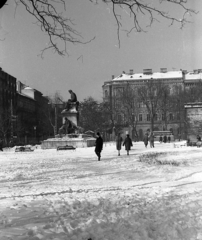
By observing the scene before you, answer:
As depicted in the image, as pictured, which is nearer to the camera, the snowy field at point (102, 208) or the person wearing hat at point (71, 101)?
the snowy field at point (102, 208)

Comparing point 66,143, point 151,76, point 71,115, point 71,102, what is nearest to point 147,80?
point 151,76

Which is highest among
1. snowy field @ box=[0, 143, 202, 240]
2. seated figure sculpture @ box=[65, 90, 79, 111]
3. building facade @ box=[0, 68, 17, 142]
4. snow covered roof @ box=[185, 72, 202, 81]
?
snow covered roof @ box=[185, 72, 202, 81]

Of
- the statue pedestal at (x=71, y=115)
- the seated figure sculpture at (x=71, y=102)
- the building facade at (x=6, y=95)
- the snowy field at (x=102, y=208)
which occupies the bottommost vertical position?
the snowy field at (x=102, y=208)

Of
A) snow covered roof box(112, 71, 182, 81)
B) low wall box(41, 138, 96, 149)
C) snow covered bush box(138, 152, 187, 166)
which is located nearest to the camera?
snow covered bush box(138, 152, 187, 166)

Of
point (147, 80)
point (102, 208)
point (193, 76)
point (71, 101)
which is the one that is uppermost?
point (193, 76)

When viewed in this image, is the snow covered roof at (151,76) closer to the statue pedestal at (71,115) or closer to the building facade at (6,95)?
the building facade at (6,95)

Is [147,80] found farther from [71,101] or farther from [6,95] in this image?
[71,101]

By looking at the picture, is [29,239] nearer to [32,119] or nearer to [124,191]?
[124,191]

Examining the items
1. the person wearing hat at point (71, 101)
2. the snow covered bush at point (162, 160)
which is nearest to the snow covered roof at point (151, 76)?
the person wearing hat at point (71, 101)

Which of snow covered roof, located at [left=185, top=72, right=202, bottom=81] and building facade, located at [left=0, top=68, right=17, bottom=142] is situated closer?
building facade, located at [left=0, top=68, right=17, bottom=142]

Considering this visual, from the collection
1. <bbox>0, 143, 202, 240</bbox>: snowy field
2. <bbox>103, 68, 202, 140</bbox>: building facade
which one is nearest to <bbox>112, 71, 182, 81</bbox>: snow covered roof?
<bbox>103, 68, 202, 140</bbox>: building facade

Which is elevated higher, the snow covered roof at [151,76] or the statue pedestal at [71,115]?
the snow covered roof at [151,76]

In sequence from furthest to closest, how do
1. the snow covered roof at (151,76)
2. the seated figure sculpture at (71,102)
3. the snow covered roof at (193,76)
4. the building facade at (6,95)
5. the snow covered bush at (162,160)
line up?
the snow covered roof at (151,76), the snow covered roof at (193,76), the building facade at (6,95), the seated figure sculpture at (71,102), the snow covered bush at (162,160)

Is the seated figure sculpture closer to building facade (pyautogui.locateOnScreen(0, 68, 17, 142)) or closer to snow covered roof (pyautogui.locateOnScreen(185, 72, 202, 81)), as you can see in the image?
building facade (pyautogui.locateOnScreen(0, 68, 17, 142))
